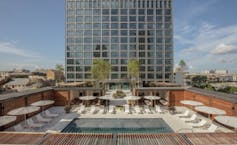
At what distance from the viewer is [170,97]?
20172 mm

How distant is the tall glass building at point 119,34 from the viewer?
1876 inches

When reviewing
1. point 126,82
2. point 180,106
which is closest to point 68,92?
point 180,106

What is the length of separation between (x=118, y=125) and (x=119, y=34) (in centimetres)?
3909

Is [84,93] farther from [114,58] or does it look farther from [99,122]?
[114,58]

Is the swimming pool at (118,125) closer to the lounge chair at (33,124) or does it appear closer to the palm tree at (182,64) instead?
the lounge chair at (33,124)

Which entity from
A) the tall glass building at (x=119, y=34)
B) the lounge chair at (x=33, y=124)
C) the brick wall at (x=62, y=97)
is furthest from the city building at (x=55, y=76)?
the lounge chair at (x=33, y=124)

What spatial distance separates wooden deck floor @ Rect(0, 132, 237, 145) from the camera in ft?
17.6

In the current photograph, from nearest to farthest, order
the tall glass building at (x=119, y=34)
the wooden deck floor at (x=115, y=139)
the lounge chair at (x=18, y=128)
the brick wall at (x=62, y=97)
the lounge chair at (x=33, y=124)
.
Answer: the wooden deck floor at (x=115, y=139) < the lounge chair at (x=18, y=128) < the lounge chair at (x=33, y=124) < the brick wall at (x=62, y=97) < the tall glass building at (x=119, y=34)

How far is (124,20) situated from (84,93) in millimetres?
35374

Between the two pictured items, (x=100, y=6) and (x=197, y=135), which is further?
(x=100, y=6)

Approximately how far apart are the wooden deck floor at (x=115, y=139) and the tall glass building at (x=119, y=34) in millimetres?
41443

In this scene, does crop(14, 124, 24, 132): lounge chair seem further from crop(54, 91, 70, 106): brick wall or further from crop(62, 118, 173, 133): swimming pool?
crop(54, 91, 70, 106): brick wall

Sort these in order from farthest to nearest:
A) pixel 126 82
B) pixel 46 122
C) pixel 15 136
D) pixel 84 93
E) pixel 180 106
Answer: pixel 126 82 < pixel 84 93 < pixel 180 106 < pixel 46 122 < pixel 15 136

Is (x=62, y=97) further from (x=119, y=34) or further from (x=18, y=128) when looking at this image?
(x=119, y=34)
